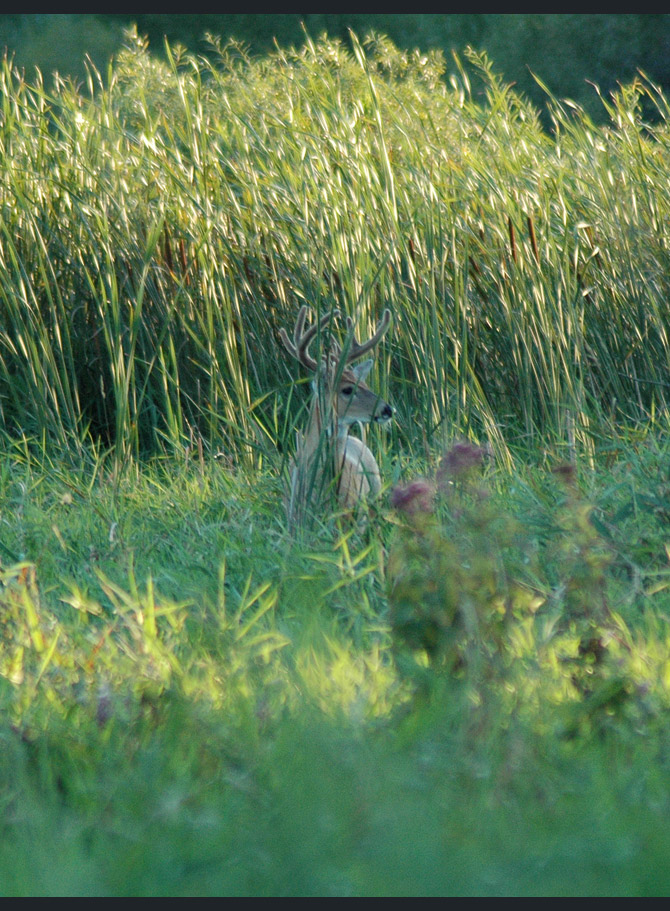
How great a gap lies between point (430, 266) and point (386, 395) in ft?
1.99

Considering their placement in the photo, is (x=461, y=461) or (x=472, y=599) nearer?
(x=472, y=599)

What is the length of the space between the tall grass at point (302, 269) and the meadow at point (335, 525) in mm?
22

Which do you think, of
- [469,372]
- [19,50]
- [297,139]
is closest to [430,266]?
[469,372]

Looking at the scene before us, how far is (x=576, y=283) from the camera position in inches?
190

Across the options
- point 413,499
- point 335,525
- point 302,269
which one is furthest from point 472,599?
point 302,269

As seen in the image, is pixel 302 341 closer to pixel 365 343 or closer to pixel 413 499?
pixel 365 343

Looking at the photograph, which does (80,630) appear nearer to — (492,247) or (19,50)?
(492,247)

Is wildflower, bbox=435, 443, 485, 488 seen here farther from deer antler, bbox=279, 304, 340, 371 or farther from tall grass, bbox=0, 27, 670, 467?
tall grass, bbox=0, 27, 670, 467

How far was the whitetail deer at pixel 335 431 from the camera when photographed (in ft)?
11.7

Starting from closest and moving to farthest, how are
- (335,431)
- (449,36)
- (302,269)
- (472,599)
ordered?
1. (472,599)
2. (335,431)
3. (302,269)
4. (449,36)

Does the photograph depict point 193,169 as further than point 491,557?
Yes

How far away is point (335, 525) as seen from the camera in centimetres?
350

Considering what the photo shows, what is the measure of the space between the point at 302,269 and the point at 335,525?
1.68 m

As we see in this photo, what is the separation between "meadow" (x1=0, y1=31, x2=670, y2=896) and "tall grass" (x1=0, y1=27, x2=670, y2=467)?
2cm
